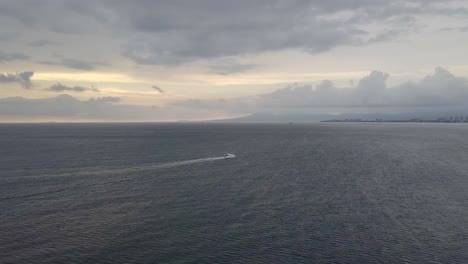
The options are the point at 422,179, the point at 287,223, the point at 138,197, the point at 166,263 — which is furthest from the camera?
the point at 422,179

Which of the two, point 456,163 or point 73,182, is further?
point 456,163

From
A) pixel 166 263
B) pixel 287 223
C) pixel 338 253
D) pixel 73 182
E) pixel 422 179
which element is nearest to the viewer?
pixel 166 263

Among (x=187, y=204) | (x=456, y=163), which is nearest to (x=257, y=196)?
(x=187, y=204)

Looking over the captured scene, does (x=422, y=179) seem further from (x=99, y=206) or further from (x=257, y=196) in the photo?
(x=99, y=206)

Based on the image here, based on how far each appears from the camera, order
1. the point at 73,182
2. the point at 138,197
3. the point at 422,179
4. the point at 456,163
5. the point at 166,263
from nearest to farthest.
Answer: the point at 166,263 → the point at 138,197 → the point at 73,182 → the point at 422,179 → the point at 456,163

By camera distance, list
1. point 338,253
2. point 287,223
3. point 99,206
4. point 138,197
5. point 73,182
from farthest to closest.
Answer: point 73,182, point 138,197, point 99,206, point 287,223, point 338,253

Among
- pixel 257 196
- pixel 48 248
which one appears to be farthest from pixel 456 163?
pixel 48 248

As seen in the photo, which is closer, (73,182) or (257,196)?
(257,196)

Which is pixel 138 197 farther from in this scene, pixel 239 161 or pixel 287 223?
pixel 239 161
